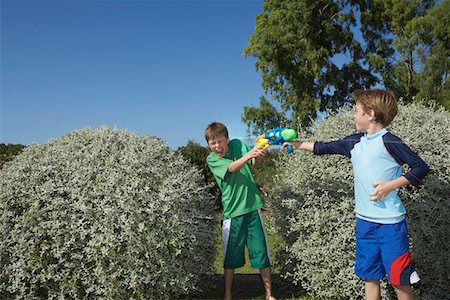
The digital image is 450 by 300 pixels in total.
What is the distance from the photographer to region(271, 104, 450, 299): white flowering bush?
461cm

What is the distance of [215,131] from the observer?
4859 millimetres

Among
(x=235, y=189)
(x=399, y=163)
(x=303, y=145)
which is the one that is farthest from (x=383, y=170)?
(x=235, y=189)

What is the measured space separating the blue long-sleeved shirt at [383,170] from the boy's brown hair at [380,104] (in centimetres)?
12

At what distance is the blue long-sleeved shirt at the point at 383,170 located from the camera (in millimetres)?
3598

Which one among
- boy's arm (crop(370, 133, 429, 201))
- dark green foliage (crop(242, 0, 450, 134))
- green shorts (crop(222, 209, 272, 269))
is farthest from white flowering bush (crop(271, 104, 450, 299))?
dark green foliage (crop(242, 0, 450, 134))

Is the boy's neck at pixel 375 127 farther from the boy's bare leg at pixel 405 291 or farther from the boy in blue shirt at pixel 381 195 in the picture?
the boy's bare leg at pixel 405 291

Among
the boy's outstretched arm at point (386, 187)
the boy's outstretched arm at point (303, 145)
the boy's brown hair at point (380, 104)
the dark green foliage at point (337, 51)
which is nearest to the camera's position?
the boy's outstretched arm at point (386, 187)

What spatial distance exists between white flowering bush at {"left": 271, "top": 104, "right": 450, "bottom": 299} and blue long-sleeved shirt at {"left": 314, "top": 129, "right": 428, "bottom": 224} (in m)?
1.04

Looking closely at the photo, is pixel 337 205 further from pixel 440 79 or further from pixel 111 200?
pixel 440 79

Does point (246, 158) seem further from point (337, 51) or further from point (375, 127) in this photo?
point (337, 51)

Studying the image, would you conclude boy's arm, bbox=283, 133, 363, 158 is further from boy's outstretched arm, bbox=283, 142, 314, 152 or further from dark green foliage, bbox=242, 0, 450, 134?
dark green foliage, bbox=242, 0, 450, 134

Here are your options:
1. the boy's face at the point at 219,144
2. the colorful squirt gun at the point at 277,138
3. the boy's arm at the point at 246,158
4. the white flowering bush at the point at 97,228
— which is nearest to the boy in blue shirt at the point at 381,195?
the colorful squirt gun at the point at 277,138

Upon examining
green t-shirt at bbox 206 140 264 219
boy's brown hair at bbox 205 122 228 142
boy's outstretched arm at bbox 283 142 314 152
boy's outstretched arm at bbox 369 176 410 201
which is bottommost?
boy's outstretched arm at bbox 369 176 410 201

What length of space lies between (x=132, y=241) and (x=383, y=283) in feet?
7.97
